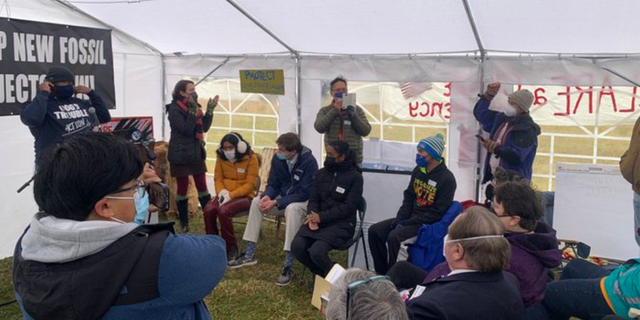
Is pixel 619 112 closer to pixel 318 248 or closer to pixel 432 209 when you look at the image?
pixel 432 209

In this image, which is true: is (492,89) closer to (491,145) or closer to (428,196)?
(491,145)

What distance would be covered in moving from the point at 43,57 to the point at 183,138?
150 centimetres

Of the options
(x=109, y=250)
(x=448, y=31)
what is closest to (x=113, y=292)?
(x=109, y=250)

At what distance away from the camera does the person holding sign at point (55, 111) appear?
414 cm

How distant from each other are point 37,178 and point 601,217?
482 cm

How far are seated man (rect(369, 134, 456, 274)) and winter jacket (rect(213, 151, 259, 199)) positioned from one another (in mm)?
1420

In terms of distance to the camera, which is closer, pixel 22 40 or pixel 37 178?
pixel 37 178

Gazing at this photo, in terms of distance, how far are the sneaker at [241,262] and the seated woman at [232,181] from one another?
0.12m

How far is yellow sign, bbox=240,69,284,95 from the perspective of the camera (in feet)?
20.9

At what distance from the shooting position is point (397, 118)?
249 inches

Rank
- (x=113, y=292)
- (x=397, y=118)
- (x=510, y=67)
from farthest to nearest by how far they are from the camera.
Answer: (x=397, y=118) < (x=510, y=67) < (x=113, y=292)

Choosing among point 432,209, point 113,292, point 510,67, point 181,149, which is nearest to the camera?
point 113,292

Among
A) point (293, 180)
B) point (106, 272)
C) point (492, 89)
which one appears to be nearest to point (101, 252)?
point (106, 272)

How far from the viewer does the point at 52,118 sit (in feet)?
13.9
